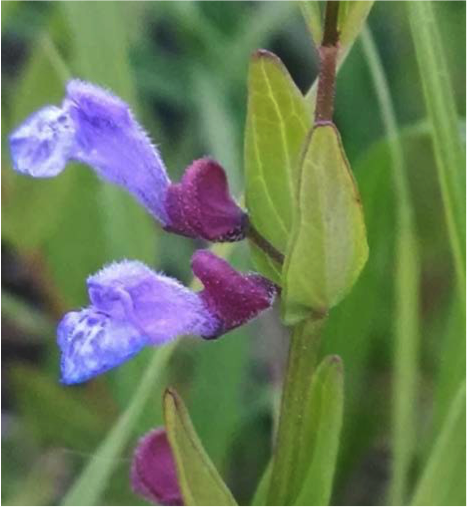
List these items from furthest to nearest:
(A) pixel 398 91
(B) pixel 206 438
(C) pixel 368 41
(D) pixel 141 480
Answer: (A) pixel 398 91
(B) pixel 206 438
(C) pixel 368 41
(D) pixel 141 480

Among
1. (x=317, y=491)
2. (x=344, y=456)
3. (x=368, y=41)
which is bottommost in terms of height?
(x=344, y=456)

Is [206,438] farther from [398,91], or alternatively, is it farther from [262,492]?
[398,91]

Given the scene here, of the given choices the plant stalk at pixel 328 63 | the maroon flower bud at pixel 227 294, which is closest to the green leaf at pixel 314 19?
the plant stalk at pixel 328 63

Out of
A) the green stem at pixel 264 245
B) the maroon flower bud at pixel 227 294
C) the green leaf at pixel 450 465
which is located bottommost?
the green leaf at pixel 450 465

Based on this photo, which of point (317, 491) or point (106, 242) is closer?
point (317, 491)

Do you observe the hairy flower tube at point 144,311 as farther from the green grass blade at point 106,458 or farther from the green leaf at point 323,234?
the green grass blade at point 106,458

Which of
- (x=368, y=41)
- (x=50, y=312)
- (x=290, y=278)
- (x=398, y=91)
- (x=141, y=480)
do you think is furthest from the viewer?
(x=398, y=91)

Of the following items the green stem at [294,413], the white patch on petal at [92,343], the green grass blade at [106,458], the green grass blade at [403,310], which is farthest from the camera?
the green grass blade at [403,310]

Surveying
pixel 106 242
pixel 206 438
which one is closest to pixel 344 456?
pixel 206 438
